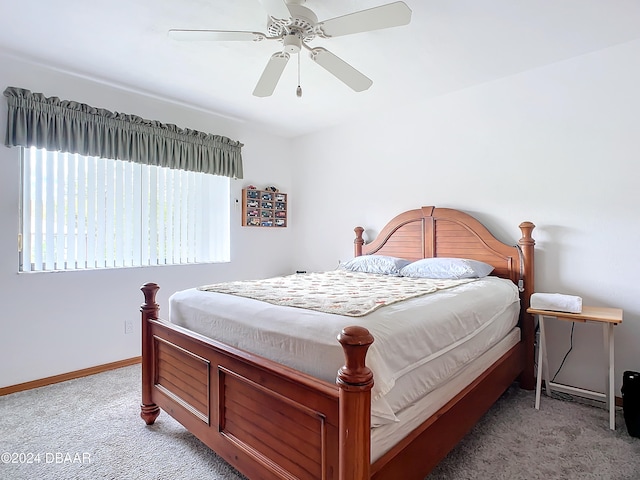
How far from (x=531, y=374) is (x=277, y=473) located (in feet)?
7.47

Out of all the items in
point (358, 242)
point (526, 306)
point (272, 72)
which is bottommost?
point (526, 306)

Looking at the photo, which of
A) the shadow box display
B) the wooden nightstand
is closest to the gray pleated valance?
the shadow box display

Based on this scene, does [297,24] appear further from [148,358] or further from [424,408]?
[148,358]

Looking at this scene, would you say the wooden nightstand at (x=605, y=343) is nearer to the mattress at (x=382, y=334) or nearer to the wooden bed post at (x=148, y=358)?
the mattress at (x=382, y=334)

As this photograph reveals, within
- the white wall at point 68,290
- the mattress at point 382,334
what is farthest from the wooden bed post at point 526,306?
the white wall at point 68,290

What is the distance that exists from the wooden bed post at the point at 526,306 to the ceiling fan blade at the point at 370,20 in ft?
6.16

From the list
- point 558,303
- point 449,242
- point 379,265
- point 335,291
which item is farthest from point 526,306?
point 335,291

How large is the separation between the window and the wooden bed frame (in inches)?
52.6

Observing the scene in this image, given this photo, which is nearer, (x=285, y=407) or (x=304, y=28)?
(x=285, y=407)

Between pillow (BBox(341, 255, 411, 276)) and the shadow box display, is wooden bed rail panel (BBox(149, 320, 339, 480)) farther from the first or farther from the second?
the shadow box display

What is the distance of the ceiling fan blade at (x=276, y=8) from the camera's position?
5.56ft

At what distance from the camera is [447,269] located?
2.91 meters

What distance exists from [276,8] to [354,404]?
1.78 m

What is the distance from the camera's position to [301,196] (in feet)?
15.6
